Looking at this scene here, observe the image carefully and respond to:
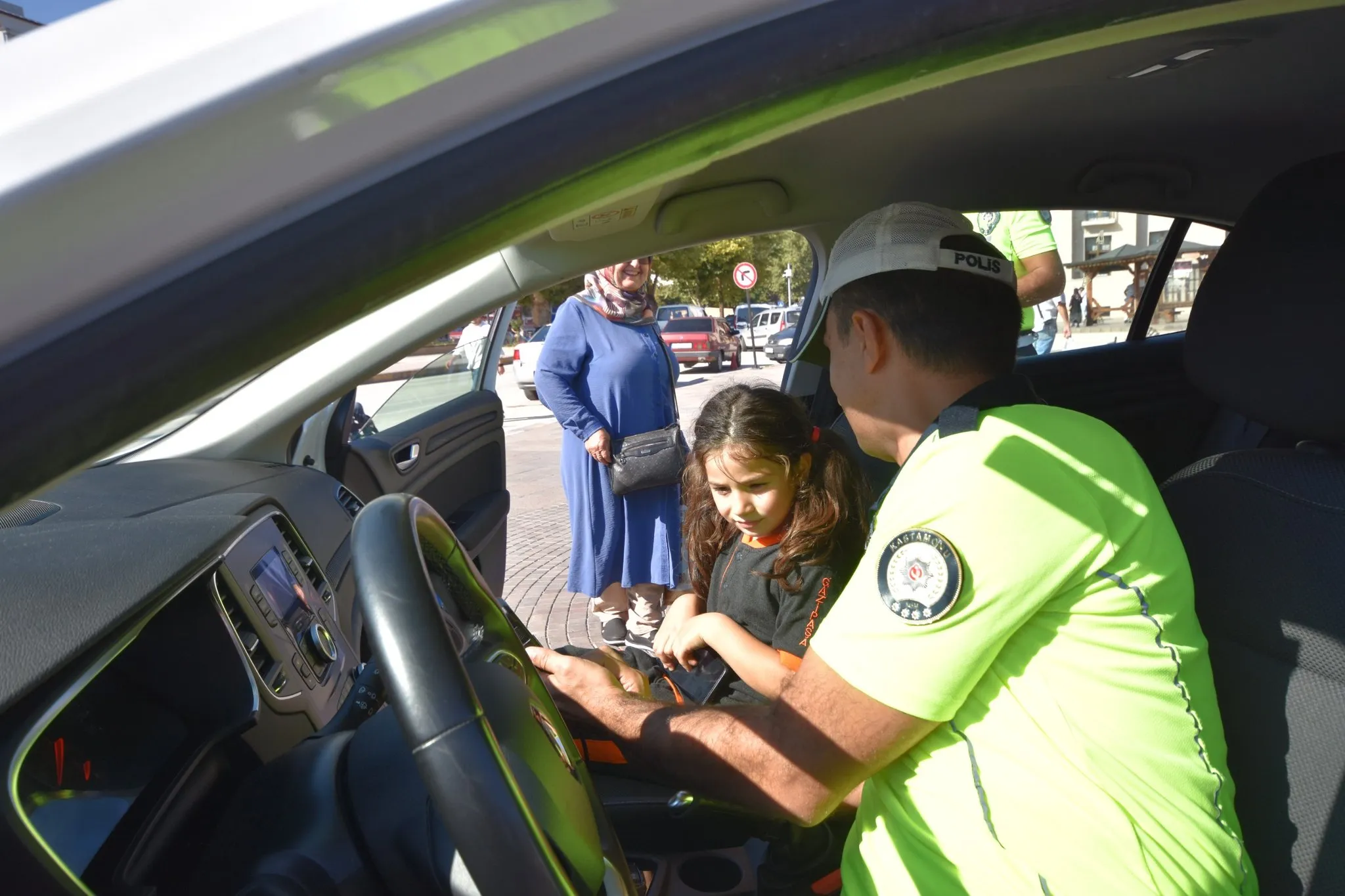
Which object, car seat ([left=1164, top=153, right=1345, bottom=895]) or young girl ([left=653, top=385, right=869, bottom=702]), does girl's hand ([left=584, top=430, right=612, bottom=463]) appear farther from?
car seat ([left=1164, top=153, right=1345, bottom=895])

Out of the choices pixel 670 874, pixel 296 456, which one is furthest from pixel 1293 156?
pixel 296 456

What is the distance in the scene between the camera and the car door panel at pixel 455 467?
273 cm

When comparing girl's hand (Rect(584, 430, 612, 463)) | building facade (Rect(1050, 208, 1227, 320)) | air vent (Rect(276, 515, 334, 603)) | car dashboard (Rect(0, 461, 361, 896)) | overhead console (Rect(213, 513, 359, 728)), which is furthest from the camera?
girl's hand (Rect(584, 430, 612, 463))

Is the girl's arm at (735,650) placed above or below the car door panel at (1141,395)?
above

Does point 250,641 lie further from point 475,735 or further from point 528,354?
point 528,354

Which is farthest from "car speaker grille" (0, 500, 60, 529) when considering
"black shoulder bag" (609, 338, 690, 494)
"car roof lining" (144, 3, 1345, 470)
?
"black shoulder bag" (609, 338, 690, 494)

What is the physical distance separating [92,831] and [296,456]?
1406mm

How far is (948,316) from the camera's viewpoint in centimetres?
143

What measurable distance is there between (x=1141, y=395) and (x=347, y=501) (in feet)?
7.91

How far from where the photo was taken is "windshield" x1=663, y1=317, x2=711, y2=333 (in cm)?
1705

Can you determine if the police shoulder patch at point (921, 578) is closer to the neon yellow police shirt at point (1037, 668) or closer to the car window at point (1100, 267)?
the neon yellow police shirt at point (1037, 668)

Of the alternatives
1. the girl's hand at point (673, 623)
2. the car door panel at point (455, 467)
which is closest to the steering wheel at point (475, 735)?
the girl's hand at point (673, 623)

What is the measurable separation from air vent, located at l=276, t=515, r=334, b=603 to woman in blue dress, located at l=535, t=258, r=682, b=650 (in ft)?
5.48

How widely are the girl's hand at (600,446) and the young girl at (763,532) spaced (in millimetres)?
1126
